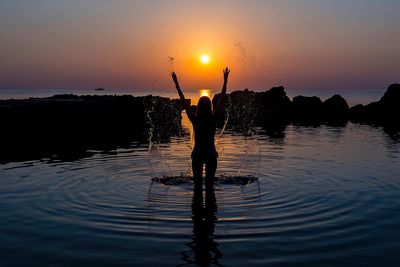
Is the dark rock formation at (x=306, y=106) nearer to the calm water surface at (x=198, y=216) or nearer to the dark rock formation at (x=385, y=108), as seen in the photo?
the dark rock formation at (x=385, y=108)

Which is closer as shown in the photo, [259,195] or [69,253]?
[69,253]

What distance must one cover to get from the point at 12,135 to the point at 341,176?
26965 millimetres

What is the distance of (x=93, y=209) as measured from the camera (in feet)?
36.1

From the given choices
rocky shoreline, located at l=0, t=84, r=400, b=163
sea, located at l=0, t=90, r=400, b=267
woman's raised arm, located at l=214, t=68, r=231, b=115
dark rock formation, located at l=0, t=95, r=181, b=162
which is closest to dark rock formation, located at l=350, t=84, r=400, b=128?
rocky shoreline, located at l=0, t=84, r=400, b=163

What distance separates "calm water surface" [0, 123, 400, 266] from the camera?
765cm

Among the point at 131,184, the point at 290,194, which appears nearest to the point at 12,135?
the point at 131,184

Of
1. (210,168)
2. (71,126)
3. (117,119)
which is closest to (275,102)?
(117,119)

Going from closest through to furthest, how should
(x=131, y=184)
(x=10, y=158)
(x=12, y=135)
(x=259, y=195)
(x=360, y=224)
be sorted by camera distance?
(x=360, y=224), (x=259, y=195), (x=131, y=184), (x=10, y=158), (x=12, y=135)

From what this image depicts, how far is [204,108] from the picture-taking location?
36.3 feet

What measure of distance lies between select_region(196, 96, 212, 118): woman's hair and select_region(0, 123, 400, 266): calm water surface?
234cm

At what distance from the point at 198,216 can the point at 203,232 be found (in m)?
1.24

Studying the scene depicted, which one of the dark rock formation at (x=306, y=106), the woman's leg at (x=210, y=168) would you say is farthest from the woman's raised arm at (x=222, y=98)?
the dark rock formation at (x=306, y=106)

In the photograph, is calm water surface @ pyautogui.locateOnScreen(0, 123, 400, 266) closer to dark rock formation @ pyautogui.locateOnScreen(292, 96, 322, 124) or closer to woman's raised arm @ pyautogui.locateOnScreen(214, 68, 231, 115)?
Answer: woman's raised arm @ pyautogui.locateOnScreen(214, 68, 231, 115)

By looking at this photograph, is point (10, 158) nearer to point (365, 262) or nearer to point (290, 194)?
point (290, 194)
